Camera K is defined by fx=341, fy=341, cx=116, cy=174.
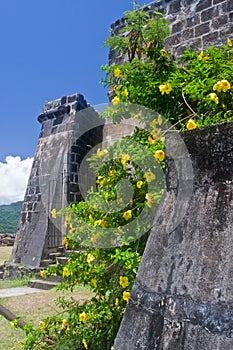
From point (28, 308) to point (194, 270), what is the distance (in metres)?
4.06

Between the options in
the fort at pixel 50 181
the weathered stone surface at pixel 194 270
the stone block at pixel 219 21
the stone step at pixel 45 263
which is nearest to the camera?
the weathered stone surface at pixel 194 270

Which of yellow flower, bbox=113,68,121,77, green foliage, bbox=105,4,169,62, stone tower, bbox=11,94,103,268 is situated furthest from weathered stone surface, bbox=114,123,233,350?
stone tower, bbox=11,94,103,268

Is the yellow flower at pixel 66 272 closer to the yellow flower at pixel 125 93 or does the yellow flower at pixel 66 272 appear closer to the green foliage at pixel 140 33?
the yellow flower at pixel 125 93

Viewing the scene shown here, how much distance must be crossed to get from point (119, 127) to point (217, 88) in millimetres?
4127

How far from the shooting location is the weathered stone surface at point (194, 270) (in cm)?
111

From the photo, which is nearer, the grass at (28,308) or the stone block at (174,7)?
the grass at (28,308)

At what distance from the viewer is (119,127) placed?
5.95 m

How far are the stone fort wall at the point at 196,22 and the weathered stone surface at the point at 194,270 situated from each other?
12.3ft

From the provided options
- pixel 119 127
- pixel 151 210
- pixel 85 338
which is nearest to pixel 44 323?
pixel 85 338

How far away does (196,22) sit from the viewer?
16.0 feet

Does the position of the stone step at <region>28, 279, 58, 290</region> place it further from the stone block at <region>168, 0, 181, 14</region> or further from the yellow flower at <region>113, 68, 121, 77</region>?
the stone block at <region>168, 0, 181, 14</region>

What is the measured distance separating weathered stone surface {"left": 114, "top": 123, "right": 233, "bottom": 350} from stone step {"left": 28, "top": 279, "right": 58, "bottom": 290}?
5.18m

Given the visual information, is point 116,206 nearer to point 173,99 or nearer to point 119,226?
point 119,226

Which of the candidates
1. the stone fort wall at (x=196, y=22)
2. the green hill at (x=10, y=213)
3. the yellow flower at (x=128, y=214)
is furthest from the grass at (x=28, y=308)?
the green hill at (x=10, y=213)
